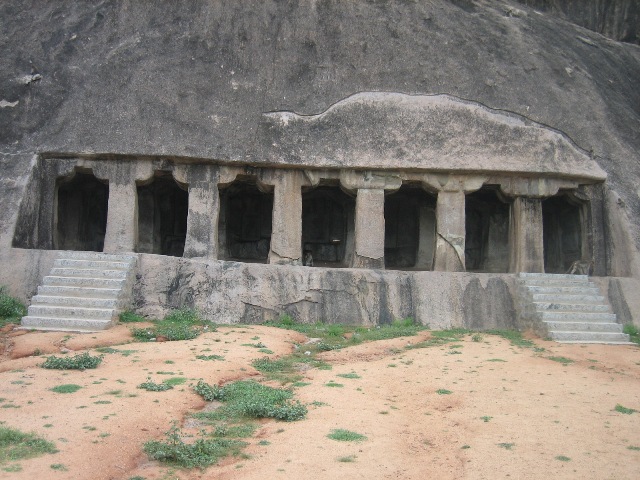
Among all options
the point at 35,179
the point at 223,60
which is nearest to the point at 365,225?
the point at 223,60

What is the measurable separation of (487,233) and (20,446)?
41.0 feet

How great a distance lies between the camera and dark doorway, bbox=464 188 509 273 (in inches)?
591

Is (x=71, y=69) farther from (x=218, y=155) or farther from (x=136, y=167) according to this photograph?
(x=218, y=155)

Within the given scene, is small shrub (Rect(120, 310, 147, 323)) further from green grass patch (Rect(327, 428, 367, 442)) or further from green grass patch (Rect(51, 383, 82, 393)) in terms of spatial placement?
green grass patch (Rect(327, 428, 367, 442))

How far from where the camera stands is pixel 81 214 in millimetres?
14484

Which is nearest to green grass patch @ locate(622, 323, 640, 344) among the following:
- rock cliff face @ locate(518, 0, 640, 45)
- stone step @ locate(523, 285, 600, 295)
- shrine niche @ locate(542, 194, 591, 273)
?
stone step @ locate(523, 285, 600, 295)

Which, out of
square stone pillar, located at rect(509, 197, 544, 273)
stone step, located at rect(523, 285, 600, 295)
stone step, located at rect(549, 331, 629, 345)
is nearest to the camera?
stone step, located at rect(549, 331, 629, 345)

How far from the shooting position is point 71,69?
12312 millimetres

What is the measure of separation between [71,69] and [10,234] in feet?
11.7

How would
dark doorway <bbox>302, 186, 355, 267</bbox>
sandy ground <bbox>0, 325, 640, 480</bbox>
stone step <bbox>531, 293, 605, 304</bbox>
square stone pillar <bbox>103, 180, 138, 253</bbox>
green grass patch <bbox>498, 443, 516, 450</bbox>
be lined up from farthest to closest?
dark doorway <bbox>302, 186, 355, 267</bbox> → square stone pillar <bbox>103, 180, 138, 253</bbox> → stone step <bbox>531, 293, 605, 304</bbox> → green grass patch <bbox>498, 443, 516, 450</bbox> → sandy ground <bbox>0, 325, 640, 480</bbox>

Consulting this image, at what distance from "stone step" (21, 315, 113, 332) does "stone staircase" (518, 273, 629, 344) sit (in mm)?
7063

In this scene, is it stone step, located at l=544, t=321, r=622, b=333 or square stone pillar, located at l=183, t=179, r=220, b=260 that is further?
square stone pillar, located at l=183, t=179, r=220, b=260

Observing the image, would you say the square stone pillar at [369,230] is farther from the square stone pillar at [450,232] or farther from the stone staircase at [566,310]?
the stone staircase at [566,310]

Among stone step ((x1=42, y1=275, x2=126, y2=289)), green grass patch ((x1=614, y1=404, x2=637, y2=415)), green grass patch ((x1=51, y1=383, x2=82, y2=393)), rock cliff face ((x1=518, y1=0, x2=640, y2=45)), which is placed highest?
rock cliff face ((x1=518, y1=0, x2=640, y2=45))
